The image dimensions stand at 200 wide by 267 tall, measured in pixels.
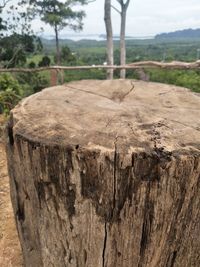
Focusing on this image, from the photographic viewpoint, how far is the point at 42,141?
3.79 ft

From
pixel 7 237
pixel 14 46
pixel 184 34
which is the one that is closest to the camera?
pixel 7 237

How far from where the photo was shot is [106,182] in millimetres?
1139

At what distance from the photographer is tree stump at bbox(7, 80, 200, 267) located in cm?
111

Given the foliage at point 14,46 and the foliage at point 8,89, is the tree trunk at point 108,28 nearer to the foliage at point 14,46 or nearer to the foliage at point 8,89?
the foliage at point 14,46

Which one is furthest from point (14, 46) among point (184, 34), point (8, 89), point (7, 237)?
point (184, 34)

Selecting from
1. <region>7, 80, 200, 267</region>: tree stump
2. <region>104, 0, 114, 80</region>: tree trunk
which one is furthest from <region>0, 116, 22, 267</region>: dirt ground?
<region>104, 0, 114, 80</region>: tree trunk

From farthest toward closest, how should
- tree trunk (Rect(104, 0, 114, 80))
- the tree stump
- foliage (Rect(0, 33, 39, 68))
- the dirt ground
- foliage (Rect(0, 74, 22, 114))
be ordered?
1. foliage (Rect(0, 33, 39, 68))
2. tree trunk (Rect(104, 0, 114, 80))
3. foliage (Rect(0, 74, 22, 114))
4. the dirt ground
5. the tree stump

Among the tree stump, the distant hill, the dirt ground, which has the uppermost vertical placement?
Result: the tree stump

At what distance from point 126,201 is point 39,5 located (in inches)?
491

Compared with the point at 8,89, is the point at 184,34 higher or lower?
lower

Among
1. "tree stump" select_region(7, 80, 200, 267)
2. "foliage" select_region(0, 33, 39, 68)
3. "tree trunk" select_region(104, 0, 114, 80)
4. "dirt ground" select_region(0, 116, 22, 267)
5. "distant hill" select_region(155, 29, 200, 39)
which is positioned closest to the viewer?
"tree stump" select_region(7, 80, 200, 267)

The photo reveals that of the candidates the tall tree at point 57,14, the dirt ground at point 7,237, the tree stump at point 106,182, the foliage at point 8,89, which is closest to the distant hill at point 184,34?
the tall tree at point 57,14

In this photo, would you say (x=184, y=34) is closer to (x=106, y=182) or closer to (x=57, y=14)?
(x=57, y=14)

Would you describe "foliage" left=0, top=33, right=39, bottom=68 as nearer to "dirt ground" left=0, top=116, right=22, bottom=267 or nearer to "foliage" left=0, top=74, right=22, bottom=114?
"foliage" left=0, top=74, right=22, bottom=114
